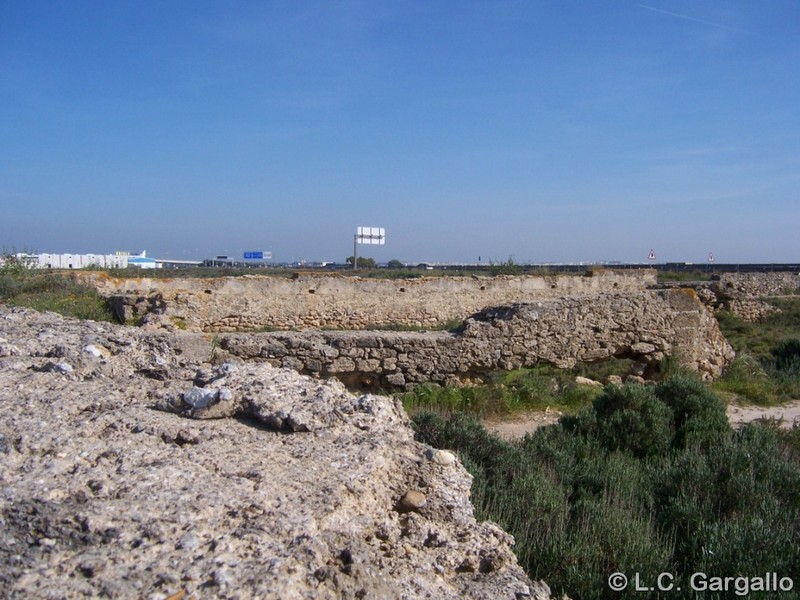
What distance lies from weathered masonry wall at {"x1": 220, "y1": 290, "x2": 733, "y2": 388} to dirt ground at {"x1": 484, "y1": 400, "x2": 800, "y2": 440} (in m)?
1.13

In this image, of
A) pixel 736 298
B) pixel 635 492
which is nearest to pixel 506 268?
pixel 736 298

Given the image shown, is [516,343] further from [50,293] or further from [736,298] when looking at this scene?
[736,298]

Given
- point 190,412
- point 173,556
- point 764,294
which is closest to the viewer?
point 173,556

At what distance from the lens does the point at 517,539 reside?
3428mm

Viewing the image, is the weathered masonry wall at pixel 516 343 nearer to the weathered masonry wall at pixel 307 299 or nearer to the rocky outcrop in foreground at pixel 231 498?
the weathered masonry wall at pixel 307 299

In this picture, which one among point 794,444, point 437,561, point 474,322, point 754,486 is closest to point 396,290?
point 474,322

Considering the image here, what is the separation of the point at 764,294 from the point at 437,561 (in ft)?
85.3

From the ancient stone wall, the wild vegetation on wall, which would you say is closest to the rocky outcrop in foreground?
the wild vegetation on wall

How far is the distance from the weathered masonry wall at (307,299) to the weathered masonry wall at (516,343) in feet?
13.3

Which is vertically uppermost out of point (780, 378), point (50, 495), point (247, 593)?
point (50, 495)

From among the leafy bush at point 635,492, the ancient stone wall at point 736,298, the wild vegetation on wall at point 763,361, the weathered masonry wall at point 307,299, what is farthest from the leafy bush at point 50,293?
the ancient stone wall at point 736,298

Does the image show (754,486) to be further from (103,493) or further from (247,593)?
(103,493)

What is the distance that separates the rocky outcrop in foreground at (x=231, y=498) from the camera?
2.19 metres

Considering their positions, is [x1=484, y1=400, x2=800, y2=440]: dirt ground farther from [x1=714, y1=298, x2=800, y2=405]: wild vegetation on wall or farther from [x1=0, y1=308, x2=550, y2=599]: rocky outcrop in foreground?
[x1=0, y1=308, x2=550, y2=599]: rocky outcrop in foreground
